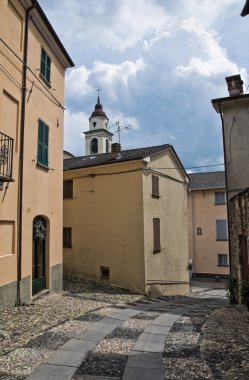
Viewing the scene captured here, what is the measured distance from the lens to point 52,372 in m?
4.68

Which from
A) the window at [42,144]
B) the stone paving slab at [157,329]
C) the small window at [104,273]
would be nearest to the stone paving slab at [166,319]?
the stone paving slab at [157,329]

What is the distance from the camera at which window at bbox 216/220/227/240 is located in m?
28.4

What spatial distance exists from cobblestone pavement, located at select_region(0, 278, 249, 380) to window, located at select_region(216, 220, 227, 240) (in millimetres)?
20218

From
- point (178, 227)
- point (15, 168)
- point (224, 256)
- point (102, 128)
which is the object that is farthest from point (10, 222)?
point (102, 128)

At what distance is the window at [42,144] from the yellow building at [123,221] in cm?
457

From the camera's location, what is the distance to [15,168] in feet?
29.2

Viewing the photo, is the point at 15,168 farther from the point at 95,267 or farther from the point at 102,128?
the point at 102,128

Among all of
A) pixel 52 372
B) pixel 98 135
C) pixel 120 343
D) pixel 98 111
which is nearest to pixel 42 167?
pixel 120 343

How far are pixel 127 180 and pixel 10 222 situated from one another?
7039mm

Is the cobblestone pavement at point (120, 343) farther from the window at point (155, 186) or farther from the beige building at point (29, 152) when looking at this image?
the window at point (155, 186)

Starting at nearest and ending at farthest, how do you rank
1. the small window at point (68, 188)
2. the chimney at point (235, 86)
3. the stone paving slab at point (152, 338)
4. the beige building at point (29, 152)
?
the stone paving slab at point (152, 338), the beige building at point (29, 152), the chimney at point (235, 86), the small window at point (68, 188)

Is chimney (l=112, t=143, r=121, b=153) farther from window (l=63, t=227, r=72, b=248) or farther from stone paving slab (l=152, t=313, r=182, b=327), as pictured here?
stone paving slab (l=152, t=313, r=182, b=327)

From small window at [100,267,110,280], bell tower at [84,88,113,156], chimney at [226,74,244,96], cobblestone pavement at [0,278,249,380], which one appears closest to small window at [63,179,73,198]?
small window at [100,267,110,280]

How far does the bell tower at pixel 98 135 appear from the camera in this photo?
4075 centimetres
